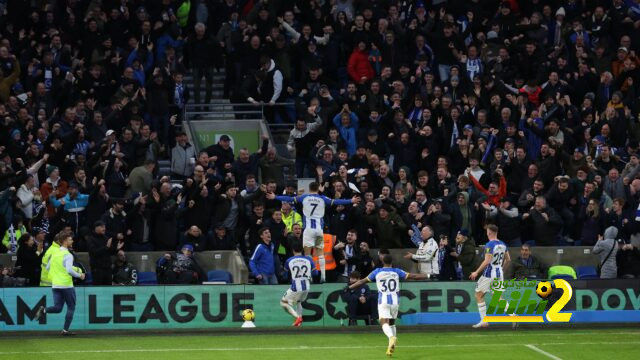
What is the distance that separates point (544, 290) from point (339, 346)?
4993 mm

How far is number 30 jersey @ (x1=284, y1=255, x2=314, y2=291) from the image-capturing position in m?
25.4

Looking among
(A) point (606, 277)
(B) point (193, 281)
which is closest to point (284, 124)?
(B) point (193, 281)

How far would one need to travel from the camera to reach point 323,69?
3262cm

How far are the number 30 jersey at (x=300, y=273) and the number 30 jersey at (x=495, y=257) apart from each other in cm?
343

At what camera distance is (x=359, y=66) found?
32375mm

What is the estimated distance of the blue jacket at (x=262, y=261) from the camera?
26781mm

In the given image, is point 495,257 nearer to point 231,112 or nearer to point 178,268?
point 178,268

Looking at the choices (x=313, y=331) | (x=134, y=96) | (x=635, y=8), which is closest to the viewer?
(x=313, y=331)

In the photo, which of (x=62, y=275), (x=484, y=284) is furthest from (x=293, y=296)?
(x=62, y=275)

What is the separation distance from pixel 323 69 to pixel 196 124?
3.47 m

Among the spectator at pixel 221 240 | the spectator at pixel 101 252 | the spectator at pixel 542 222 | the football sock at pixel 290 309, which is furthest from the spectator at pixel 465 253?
the spectator at pixel 101 252

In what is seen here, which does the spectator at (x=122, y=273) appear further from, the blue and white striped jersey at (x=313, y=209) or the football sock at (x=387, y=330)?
the football sock at (x=387, y=330)

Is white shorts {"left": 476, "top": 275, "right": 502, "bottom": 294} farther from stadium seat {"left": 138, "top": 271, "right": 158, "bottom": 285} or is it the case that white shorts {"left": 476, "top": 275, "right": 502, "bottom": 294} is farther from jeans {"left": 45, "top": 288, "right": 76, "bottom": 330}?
jeans {"left": 45, "top": 288, "right": 76, "bottom": 330}

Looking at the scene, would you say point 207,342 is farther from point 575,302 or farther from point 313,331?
point 575,302
